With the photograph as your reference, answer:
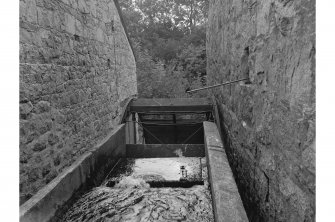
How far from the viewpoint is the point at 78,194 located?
104 inches

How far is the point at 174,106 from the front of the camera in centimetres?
546

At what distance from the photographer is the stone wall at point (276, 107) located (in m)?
1.35

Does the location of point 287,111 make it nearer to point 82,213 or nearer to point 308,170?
point 308,170

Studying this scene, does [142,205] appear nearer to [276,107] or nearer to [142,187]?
[142,187]

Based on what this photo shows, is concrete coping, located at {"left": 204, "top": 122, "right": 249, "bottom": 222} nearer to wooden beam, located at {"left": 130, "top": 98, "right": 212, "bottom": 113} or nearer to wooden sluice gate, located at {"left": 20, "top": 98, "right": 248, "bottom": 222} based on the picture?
wooden sluice gate, located at {"left": 20, "top": 98, "right": 248, "bottom": 222}

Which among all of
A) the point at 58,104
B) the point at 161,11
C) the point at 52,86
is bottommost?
the point at 58,104

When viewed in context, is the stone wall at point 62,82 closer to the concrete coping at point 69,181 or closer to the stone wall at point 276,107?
the concrete coping at point 69,181

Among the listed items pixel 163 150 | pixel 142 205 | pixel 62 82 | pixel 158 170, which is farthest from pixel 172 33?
pixel 142 205

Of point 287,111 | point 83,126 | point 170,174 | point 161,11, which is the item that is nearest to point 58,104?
point 83,126

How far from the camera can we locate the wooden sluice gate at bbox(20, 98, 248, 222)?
203cm

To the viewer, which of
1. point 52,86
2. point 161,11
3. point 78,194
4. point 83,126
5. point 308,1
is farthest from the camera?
point 161,11

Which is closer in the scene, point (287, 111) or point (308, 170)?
point (308, 170)

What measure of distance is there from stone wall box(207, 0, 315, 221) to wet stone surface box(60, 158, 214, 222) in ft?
1.55

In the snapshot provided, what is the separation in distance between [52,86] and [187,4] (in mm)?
17767
